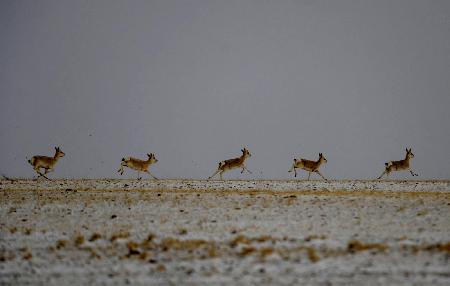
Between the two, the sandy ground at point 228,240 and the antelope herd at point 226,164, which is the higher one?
the antelope herd at point 226,164

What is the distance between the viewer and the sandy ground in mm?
10078

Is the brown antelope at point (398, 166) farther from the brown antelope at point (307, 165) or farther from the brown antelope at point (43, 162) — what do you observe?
the brown antelope at point (43, 162)

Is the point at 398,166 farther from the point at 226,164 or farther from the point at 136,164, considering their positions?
the point at 136,164

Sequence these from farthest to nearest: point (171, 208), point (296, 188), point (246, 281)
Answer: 1. point (296, 188)
2. point (171, 208)
3. point (246, 281)

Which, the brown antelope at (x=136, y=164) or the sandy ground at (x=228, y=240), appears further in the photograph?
the brown antelope at (x=136, y=164)

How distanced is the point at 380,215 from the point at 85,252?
8.66 metres

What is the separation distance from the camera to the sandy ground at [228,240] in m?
10.1

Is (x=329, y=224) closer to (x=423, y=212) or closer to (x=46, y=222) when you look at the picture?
(x=423, y=212)

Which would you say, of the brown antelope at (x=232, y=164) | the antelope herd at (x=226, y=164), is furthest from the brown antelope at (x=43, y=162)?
the brown antelope at (x=232, y=164)

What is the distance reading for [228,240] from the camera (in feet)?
43.0

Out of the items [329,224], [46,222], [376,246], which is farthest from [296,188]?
[376,246]

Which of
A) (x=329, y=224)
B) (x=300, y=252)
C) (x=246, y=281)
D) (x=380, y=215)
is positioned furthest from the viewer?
(x=380, y=215)

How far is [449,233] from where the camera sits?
44.7ft

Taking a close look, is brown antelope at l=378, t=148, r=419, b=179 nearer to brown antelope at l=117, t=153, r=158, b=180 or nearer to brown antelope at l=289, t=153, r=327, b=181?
brown antelope at l=289, t=153, r=327, b=181
